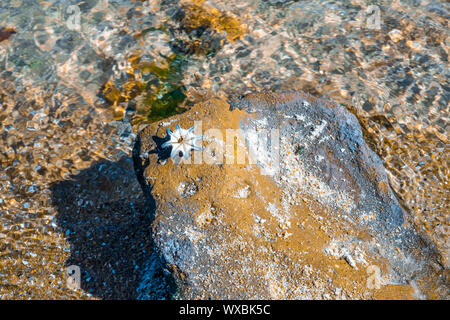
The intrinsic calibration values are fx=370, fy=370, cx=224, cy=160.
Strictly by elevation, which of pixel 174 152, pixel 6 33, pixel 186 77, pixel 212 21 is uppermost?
pixel 174 152

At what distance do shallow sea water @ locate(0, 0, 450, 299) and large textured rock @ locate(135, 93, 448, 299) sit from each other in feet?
3.53

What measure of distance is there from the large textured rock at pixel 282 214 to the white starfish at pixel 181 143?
9 cm

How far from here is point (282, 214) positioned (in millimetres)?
3734

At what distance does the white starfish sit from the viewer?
368cm

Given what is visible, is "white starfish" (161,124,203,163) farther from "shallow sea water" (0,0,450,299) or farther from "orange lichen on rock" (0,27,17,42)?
"orange lichen on rock" (0,27,17,42)

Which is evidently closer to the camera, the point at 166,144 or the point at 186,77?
the point at 166,144

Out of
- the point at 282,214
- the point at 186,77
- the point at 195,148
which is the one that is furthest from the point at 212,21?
the point at 282,214

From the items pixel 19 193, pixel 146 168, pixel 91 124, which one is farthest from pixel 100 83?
pixel 146 168

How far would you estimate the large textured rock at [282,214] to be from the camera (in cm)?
341

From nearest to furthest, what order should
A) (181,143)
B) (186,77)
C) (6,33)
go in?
(181,143)
(186,77)
(6,33)

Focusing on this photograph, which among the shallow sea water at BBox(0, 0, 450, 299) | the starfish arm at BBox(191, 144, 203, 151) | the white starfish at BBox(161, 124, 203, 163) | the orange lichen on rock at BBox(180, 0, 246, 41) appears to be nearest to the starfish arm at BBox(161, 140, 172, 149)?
the white starfish at BBox(161, 124, 203, 163)

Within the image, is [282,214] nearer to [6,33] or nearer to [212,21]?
[212,21]

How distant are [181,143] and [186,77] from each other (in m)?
2.76

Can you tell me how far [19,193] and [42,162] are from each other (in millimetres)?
550
